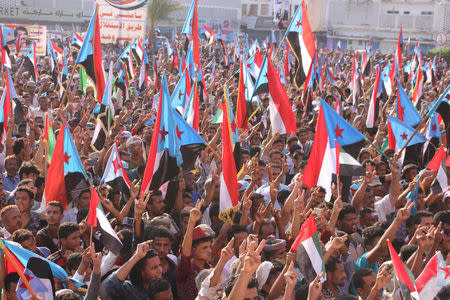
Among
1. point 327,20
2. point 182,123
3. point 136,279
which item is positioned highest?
point 327,20

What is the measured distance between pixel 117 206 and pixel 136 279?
181cm

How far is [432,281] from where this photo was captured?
3.73 meters

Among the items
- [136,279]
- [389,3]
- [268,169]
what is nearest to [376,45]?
[389,3]

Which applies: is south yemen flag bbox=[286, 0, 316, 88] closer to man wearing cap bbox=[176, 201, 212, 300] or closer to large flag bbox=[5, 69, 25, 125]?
large flag bbox=[5, 69, 25, 125]

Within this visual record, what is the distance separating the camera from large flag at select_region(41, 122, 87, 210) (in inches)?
236

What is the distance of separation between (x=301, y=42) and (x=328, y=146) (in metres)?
4.45

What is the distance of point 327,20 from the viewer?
147 ft

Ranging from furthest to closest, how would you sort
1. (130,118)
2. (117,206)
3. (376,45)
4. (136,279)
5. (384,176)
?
1. (376,45)
2. (130,118)
3. (384,176)
4. (117,206)
5. (136,279)

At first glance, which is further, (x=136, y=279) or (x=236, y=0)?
(x=236, y=0)

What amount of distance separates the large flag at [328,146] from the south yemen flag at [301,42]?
12.4ft

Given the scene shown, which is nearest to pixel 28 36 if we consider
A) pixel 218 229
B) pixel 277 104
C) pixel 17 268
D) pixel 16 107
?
pixel 16 107

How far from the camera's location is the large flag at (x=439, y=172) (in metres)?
7.13

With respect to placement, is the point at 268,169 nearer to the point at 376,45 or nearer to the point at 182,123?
the point at 182,123

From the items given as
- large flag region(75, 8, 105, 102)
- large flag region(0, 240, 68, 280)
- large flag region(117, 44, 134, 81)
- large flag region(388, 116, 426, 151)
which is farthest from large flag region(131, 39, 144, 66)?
large flag region(0, 240, 68, 280)
